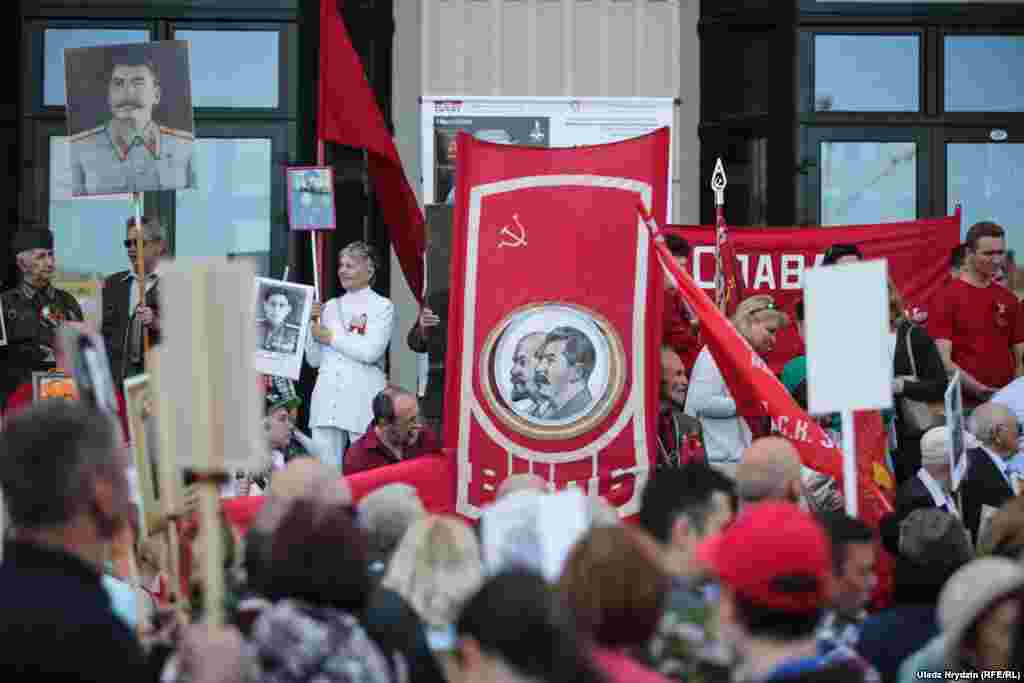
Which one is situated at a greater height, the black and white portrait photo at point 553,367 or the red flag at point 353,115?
the red flag at point 353,115

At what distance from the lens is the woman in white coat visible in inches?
440

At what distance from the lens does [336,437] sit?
37.4 feet

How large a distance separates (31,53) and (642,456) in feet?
19.2

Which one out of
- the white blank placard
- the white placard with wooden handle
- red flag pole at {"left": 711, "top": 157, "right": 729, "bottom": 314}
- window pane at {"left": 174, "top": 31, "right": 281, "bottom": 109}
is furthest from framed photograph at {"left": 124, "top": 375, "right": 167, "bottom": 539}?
window pane at {"left": 174, "top": 31, "right": 281, "bottom": 109}

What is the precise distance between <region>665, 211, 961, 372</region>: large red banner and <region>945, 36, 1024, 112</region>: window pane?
2.20 m

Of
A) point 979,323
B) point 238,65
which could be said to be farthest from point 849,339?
point 238,65

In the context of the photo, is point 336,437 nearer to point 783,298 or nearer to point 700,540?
point 783,298

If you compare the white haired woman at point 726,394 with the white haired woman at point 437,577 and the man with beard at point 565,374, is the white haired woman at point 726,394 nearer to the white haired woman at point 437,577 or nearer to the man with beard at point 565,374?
the man with beard at point 565,374

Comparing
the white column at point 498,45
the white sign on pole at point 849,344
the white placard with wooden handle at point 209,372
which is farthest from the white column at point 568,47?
the white placard with wooden handle at point 209,372

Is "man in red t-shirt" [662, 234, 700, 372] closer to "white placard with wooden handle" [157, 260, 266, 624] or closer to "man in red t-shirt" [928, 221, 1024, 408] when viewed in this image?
"man in red t-shirt" [928, 221, 1024, 408]

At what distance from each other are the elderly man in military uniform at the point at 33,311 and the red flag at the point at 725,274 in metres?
3.57

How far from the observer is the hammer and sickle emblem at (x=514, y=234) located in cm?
981

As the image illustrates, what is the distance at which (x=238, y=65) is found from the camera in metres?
13.3

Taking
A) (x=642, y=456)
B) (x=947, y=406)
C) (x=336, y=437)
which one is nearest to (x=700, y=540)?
(x=947, y=406)
